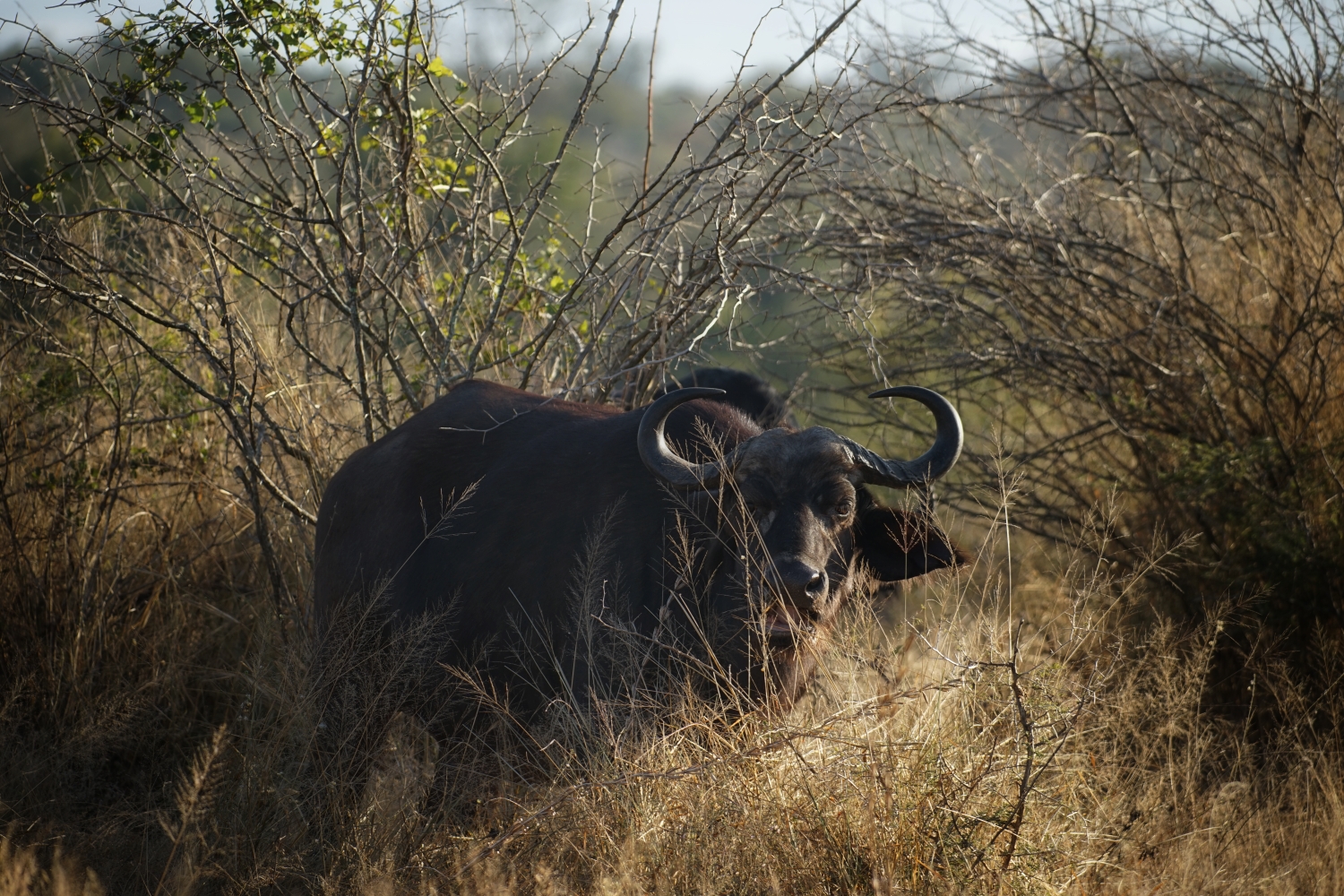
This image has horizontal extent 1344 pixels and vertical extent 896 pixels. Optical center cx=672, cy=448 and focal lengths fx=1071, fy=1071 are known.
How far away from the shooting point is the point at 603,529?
3873 millimetres

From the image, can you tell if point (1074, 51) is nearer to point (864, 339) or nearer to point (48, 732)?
point (864, 339)

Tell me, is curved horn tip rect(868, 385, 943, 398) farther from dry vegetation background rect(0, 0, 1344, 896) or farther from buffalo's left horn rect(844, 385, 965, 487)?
dry vegetation background rect(0, 0, 1344, 896)

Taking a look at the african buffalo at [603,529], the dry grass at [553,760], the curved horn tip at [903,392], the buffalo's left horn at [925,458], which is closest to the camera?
the dry grass at [553,760]

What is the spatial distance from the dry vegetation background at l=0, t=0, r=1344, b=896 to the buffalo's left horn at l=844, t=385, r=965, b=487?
528mm

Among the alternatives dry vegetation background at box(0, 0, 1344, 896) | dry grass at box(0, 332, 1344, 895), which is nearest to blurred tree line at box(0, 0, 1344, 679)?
dry vegetation background at box(0, 0, 1344, 896)

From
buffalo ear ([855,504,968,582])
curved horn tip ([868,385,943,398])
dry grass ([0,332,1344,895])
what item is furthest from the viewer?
buffalo ear ([855,504,968,582])

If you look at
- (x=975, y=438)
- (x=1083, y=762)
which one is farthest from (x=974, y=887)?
(x=975, y=438)

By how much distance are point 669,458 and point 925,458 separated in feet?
3.55

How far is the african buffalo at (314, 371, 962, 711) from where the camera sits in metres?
3.86

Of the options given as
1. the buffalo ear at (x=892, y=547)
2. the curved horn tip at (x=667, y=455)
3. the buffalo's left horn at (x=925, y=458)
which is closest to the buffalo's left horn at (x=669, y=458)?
the curved horn tip at (x=667, y=455)

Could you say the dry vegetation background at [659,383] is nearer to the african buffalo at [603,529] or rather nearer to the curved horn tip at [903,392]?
the african buffalo at [603,529]

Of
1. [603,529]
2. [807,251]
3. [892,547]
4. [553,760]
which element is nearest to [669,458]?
[603,529]

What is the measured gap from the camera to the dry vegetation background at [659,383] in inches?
124

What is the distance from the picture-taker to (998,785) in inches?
121
